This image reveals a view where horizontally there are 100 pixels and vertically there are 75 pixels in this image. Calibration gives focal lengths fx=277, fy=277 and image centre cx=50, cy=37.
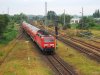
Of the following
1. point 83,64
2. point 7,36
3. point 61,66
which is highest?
point 7,36

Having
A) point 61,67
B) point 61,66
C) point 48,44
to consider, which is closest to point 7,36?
point 48,44

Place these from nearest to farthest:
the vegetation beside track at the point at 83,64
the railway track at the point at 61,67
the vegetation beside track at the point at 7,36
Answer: the railway track at the point at 61,67 → the vegetation beside track at the point at 83,64 → the vegetation beside track at the point at 7,36

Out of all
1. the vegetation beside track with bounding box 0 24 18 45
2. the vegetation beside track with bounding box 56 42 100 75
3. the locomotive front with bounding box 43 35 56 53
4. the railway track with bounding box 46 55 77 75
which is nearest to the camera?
the railway track with bounding box 46 55 77 75

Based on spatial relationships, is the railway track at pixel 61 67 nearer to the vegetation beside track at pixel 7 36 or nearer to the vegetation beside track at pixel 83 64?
the vegetation beside track at pixel 83 64

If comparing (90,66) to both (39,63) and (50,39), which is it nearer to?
(39,63)

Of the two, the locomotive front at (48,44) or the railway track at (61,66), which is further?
the locomotive front at (48,44)

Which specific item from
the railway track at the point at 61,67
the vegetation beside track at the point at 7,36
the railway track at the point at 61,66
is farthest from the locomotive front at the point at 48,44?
the vegetation beside track at the point at 7,36

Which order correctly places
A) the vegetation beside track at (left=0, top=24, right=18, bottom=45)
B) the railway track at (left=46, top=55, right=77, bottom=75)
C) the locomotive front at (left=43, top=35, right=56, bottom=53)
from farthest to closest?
the vegetation beside track at (left=0, top=24, right=18, bottom=45) < the locomotive front at (left=43, top=35, right=56, bottom=53) < the railway track at (left=46, top=55, right=77, bottom=75)

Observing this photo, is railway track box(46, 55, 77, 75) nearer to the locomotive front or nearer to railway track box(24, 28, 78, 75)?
railway track box(24, 28, 78, 75)

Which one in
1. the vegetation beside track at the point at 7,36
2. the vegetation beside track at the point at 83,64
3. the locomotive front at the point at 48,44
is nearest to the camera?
the vegetation beside track at the point at 83,64

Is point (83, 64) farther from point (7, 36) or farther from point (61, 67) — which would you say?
Answer: point (7, 36)

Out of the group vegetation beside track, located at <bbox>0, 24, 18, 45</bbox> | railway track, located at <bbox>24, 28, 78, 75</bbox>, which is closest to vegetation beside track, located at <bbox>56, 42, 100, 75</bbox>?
railway track, located at <bbox>24, 28, 78, 75</bbox>

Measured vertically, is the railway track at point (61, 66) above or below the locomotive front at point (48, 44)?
below

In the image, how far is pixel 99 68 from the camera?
91.4ft
